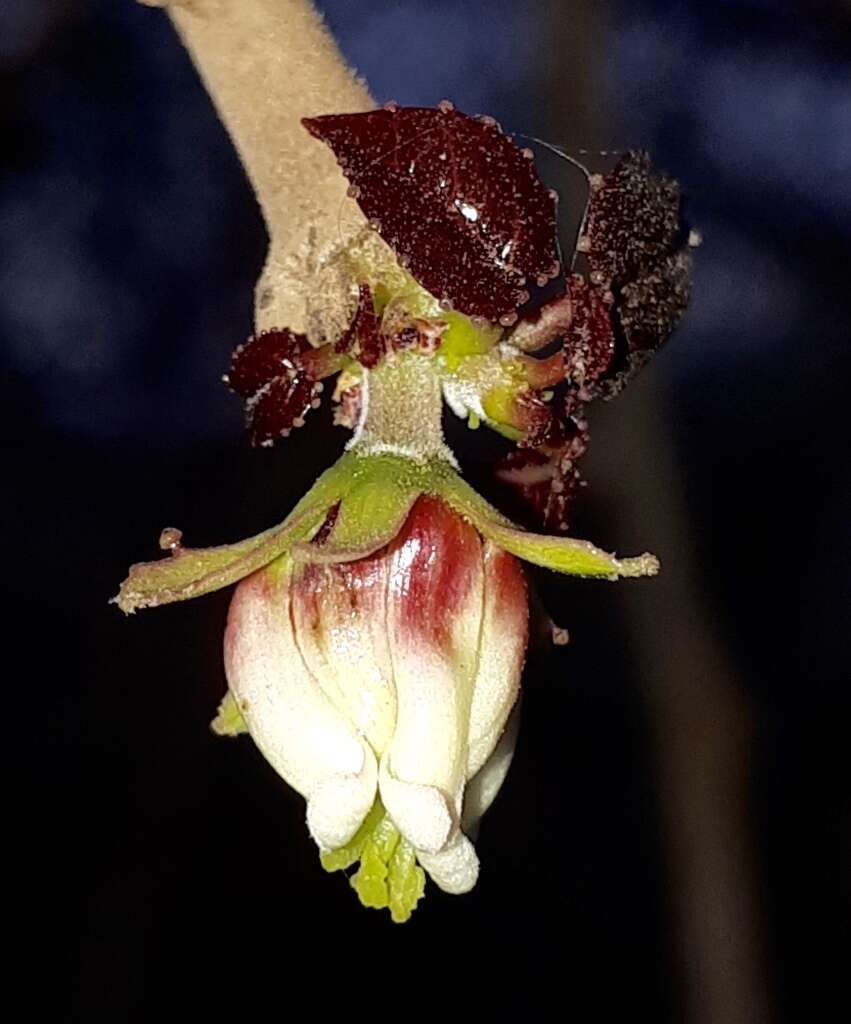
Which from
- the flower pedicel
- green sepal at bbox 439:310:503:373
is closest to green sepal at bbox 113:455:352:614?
the flower pedicel

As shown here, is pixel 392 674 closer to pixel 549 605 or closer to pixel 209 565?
pixel 209 565

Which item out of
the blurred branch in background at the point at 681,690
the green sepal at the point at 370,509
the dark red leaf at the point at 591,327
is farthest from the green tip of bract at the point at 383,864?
the blurred branch in background at the point at 681,690

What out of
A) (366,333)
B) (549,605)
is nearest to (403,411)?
(366,333)

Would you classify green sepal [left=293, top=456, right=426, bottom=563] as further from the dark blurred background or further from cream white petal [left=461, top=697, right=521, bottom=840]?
the dark blurred background

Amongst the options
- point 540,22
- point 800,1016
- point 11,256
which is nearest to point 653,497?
point 540,22

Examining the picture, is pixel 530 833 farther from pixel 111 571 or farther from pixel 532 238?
pixel 532 238

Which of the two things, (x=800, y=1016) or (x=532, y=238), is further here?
(x=800, y=1016)

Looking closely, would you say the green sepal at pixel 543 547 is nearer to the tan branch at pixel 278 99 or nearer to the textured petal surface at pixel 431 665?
the textured petal surface at pixel 431 665
